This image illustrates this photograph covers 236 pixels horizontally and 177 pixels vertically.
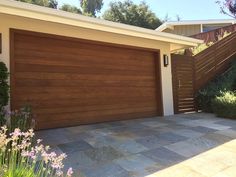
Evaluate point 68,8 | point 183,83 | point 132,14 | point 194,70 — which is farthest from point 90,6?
point 183,83

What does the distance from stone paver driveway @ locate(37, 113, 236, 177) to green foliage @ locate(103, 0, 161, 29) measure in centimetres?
2496

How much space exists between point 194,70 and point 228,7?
9729mm

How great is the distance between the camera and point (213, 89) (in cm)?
930

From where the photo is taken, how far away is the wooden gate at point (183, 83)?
28.8 ft

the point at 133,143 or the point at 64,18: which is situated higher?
the point at 64,18

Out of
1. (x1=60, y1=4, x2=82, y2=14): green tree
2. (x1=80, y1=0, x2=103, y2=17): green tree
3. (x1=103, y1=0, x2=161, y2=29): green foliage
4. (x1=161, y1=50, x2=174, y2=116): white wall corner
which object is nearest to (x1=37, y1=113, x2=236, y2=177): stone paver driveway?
(x1=161, y1=50, x2=174, y2=116): white wall corner

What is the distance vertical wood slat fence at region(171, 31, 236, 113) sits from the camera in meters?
8.86

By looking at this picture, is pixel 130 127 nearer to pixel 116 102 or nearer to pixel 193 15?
pixel 116 102

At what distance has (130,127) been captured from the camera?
21.0 feet

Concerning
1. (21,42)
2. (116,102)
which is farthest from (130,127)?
(21,42)

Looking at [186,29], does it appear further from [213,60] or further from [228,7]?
[213,60]

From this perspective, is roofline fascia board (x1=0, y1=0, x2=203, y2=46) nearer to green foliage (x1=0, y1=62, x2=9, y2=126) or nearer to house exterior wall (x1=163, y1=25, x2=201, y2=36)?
green foliage (x1=0, y1=62, x2=9, y2=126)

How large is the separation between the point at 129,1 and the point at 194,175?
106 feet

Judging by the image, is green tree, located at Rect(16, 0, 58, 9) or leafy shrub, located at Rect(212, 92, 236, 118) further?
green tree, located at Rect(16, 0, 58, 9)
